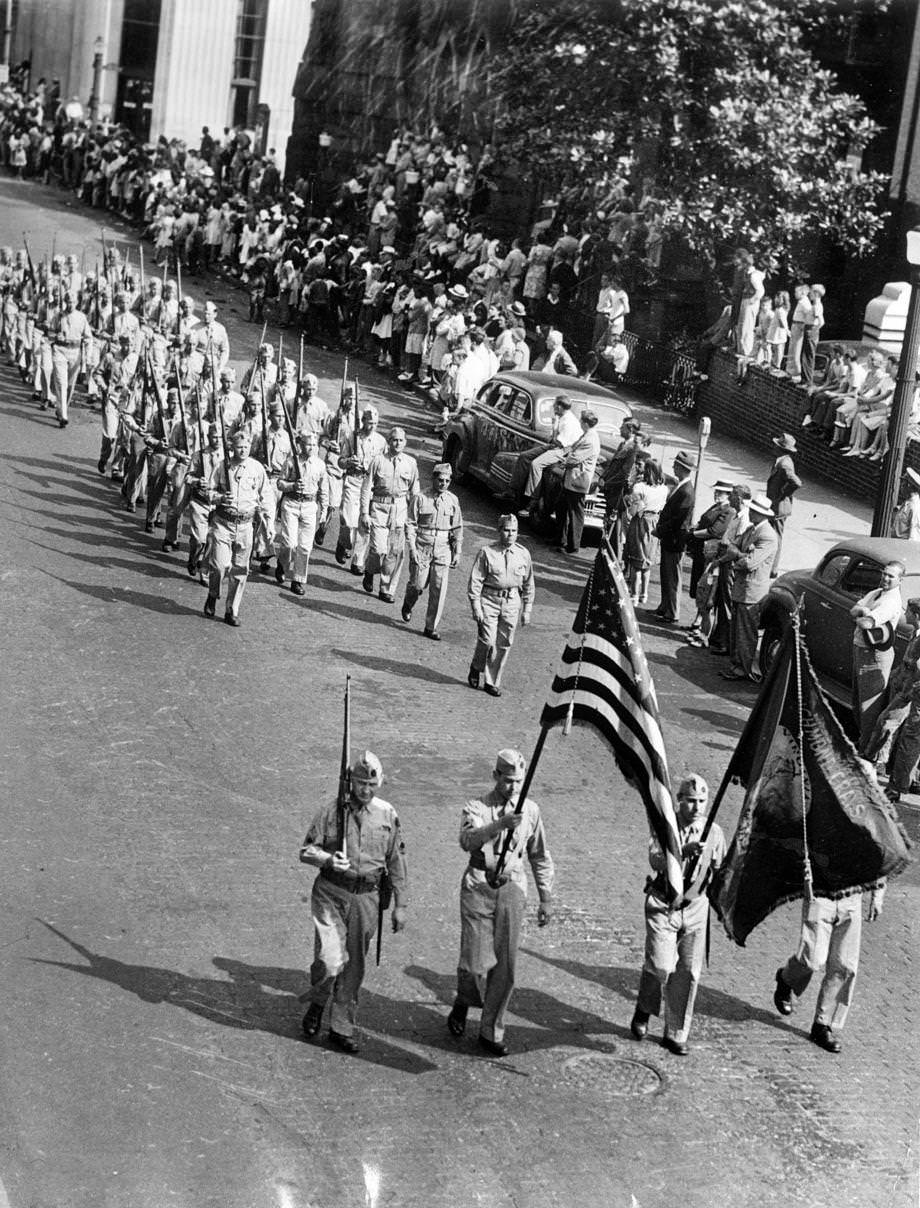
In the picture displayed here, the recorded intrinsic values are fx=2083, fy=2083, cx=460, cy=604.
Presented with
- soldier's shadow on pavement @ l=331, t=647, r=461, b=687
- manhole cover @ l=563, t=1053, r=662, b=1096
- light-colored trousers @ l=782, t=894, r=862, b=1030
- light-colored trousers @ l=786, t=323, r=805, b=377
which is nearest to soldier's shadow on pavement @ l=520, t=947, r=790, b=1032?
light-colored trousers @ l=782, t=894, r=862, b=1030

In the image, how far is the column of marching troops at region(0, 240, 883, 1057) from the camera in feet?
35.4

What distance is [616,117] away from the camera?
93.9 ft

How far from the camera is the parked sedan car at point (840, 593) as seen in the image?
16.8 metres

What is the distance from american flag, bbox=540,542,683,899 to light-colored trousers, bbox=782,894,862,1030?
2.94 ft

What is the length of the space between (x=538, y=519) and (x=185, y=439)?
396cm

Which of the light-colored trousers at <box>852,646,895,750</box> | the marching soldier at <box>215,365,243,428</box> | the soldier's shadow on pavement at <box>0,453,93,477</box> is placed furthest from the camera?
the soldier's shadow on pavement at <box>0,453,93,477</box>

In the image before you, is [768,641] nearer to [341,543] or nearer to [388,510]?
[388,510]

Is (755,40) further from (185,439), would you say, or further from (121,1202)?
(121,1202)

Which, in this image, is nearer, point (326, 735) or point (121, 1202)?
point (121, 1202)

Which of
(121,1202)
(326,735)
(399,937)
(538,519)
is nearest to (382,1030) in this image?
(399,937)

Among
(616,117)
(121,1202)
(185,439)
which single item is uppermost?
(616,117)

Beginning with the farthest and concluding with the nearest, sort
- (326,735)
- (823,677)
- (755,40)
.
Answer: (755,40) → (823,677) → (326,735)

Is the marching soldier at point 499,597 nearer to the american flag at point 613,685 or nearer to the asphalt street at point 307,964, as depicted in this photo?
the asphalt street at point 307,964

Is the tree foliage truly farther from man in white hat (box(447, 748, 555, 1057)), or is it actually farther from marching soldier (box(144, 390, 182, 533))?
man in white hat (box(447, 748, 555, 1057))
